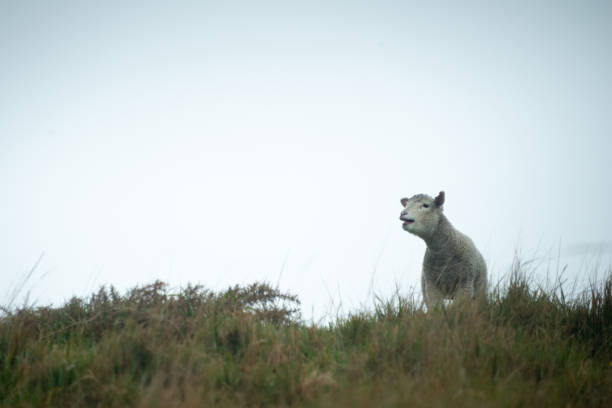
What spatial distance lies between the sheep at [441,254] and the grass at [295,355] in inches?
40.6

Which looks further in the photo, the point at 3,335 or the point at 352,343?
the point at 352,343

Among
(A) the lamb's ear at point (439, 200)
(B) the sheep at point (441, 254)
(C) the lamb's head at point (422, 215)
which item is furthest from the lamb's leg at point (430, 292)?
(A) the lamb's ear at point (439, 200)

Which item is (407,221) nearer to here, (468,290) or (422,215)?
(422,215)

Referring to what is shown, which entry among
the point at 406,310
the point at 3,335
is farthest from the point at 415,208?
the point at 3,335

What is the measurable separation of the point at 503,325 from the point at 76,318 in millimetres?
5382

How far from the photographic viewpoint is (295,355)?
387 centimetres

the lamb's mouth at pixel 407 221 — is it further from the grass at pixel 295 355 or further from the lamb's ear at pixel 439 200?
the grass at pixel 295 355

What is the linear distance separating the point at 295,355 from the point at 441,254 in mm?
3571

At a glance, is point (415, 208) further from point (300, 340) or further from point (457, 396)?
point (457, 396)

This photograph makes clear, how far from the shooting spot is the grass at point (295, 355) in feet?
10.5

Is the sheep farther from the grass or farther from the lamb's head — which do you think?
the grass

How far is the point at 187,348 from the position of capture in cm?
366

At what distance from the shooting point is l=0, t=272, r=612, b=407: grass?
321cm

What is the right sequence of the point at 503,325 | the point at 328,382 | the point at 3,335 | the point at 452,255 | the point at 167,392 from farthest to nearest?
the point at 452,255
the point at 503,325
the point at 3,335
the point at 328,382
the point at 167,392
